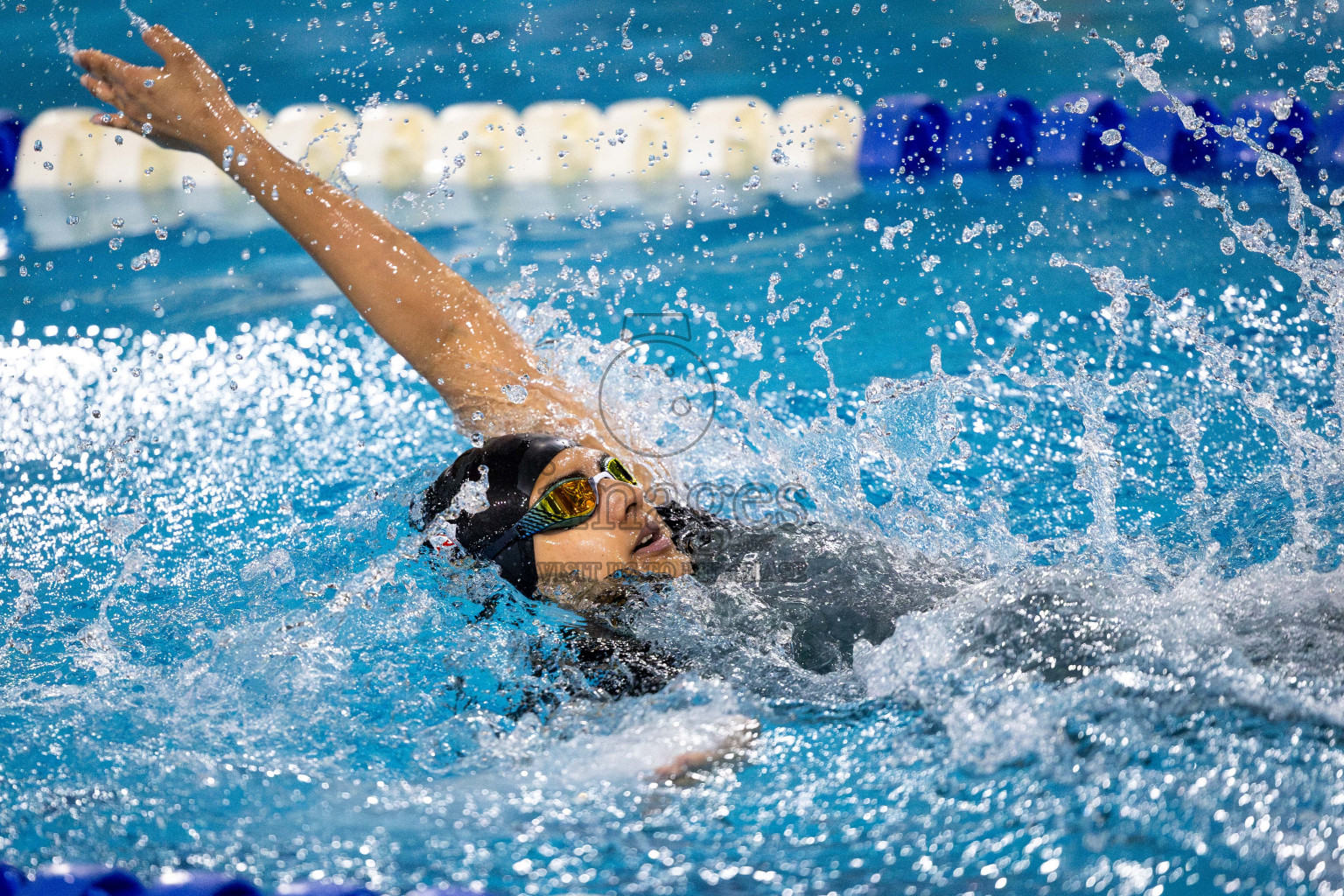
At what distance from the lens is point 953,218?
365 cm

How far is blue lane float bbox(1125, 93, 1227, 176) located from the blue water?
0.14 metres

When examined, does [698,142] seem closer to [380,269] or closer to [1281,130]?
[1281,130]

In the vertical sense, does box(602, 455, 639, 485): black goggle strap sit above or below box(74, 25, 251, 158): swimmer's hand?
below

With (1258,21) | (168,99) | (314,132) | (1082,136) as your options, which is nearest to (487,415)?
(168,99)

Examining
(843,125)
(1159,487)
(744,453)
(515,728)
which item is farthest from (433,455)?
(843,125)

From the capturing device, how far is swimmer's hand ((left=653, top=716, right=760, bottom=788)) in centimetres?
138

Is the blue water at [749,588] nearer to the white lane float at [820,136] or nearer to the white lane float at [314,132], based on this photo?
the white lane float at [820,136]

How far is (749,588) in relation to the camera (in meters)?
1.72

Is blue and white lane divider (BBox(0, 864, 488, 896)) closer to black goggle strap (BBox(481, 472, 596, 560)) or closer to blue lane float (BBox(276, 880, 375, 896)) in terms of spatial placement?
blue lane float (BBox(276, 880, 375, 896))

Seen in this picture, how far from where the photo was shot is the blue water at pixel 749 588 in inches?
50.8

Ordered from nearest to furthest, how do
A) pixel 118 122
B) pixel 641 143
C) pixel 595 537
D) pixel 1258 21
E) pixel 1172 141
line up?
pixel 595 537, pixel 118 122, pixel 1172 141, pixel 641 143, pixel 1258 21

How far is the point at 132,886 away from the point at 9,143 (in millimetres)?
3994

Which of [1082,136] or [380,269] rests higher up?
[1082,136]
